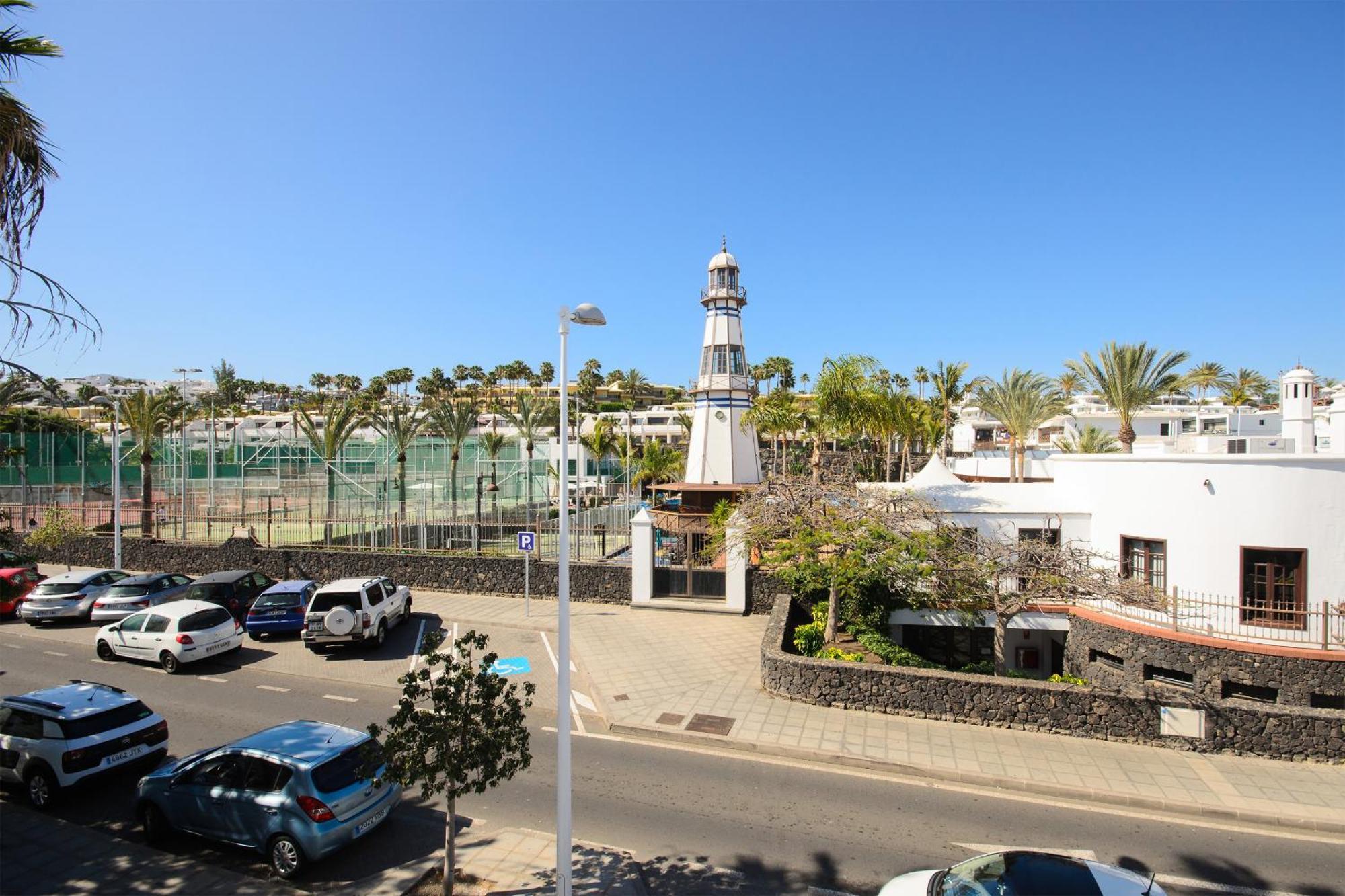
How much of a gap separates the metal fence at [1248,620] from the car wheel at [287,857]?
53.5 ft

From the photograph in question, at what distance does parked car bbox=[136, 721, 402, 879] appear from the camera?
755 cm

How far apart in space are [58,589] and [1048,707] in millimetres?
26228

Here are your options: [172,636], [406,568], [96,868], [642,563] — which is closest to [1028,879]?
[96,868]

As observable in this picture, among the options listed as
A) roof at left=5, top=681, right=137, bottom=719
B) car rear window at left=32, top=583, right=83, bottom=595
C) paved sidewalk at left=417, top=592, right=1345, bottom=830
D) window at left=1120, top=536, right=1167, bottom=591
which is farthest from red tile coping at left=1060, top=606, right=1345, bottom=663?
car rear window at left=32, top=583, right=83, bottom=595

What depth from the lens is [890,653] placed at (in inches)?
594

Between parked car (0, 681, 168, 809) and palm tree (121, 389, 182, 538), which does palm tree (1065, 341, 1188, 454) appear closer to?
parked car (0, 681, 168, 809)

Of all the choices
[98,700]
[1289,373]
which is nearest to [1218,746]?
[1289,373]

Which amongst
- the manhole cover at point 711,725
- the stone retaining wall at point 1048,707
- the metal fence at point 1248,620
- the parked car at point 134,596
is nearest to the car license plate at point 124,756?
the manhole cover at point 711,725

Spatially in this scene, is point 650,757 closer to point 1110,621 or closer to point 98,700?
point 98,700

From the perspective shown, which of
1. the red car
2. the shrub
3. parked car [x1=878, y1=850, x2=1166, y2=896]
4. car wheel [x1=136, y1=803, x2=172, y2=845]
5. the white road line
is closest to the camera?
parked car [x1=878, y1=850, x2=1166, y2=896]

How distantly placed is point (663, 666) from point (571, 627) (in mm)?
4706

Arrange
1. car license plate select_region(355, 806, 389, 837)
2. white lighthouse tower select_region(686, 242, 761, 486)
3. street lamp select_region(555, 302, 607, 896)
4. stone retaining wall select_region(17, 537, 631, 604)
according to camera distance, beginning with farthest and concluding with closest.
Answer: white lighthouse tower select_region(686, 242, 761, 486), stone retaining wall select_region(17, 537, 631, 604), car license plate select_region(355, 806, 389, 837), street lamp select_region(555, 302, 607, 896)

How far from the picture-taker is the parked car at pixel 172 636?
1540 centimetres

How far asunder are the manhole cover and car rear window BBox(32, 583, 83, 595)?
64.3 ft
